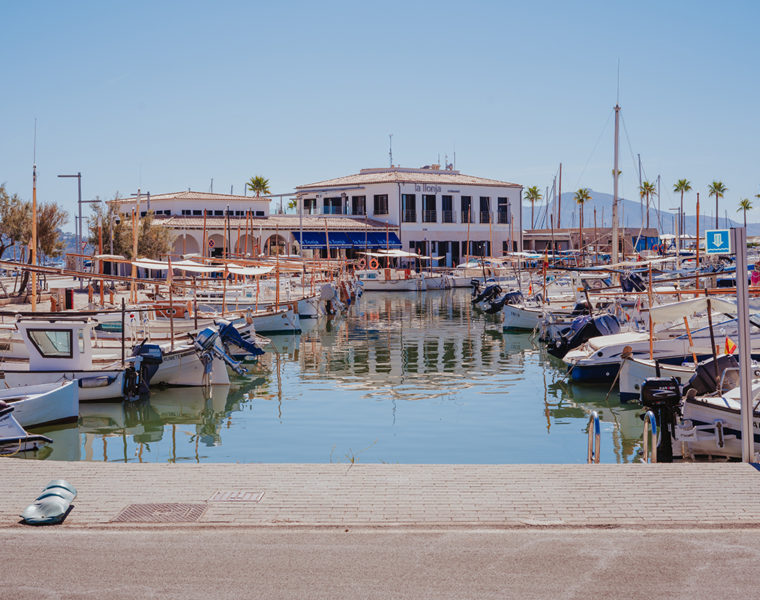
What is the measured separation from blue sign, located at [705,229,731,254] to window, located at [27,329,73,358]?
1644 cm

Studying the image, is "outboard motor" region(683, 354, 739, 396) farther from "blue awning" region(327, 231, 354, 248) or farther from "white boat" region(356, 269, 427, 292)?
"blue awning" region(327, 231, 354, 248)

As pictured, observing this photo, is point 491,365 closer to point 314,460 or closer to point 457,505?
point 314,460

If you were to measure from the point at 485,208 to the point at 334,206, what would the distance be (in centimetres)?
1523

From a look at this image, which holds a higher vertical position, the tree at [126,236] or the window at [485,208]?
the window at [485,208]

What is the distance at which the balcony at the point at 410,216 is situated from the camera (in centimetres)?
8469

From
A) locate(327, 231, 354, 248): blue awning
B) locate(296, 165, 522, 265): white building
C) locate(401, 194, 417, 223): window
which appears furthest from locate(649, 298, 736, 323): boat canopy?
locate(401, 194, 417, 223): window

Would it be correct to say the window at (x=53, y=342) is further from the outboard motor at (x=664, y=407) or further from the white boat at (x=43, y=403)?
the outboard motor at (x=664, y=407)

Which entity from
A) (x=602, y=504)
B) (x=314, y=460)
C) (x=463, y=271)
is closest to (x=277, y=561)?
(x=602, y=504)

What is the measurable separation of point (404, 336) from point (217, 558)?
31.7m

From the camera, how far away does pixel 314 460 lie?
1744 centimetres

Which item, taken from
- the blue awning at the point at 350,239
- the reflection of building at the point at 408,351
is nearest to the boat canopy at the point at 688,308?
the reflection of building at the point at 408,351

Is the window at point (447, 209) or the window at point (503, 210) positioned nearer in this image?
the window at point (447, 209)

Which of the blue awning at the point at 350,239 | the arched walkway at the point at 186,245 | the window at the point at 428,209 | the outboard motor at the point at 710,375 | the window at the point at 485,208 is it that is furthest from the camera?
the window at the point at 485,208

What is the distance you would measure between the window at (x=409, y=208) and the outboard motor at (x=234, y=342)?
54.7 m
